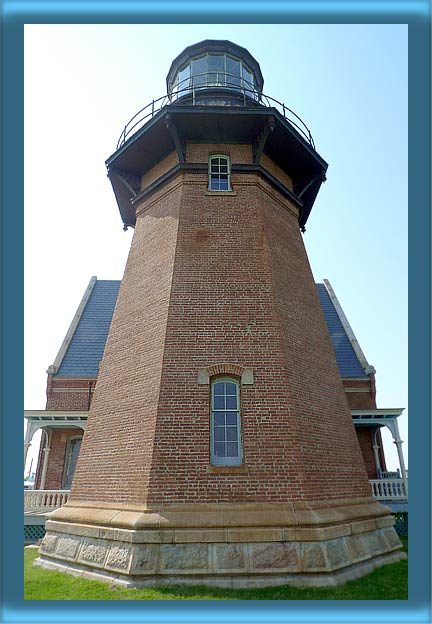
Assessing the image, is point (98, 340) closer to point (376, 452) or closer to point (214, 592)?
point (376, 452)

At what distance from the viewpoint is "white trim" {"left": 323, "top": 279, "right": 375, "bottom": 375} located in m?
18.6

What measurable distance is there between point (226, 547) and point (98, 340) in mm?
13284

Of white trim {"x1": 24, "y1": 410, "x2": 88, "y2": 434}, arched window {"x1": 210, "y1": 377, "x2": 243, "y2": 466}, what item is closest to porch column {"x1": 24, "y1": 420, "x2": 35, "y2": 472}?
Answer: white trim {"x1": 24, "y1": 410, "x2": 88, "y2": 434}

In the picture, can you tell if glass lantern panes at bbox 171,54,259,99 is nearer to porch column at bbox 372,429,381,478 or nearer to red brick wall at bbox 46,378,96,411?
red brick wall at bbox 46,378,96,411

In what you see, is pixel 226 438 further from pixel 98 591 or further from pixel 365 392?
pixel 365 392

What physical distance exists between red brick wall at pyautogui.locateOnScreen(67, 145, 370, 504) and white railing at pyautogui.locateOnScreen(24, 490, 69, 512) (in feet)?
15.0

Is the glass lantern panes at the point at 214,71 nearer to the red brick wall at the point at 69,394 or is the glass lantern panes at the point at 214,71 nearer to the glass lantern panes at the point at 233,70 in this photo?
the glass lantern panes at the point at 233,70

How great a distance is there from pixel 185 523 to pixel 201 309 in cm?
435

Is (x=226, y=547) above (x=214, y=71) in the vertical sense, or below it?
below

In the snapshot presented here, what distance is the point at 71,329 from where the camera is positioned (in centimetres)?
1936

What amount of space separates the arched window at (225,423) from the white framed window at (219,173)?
542 centimetres

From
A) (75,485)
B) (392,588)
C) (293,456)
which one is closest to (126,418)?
(75,485)

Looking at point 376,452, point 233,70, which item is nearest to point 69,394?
point 376,452

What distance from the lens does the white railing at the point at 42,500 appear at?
43.6ft
